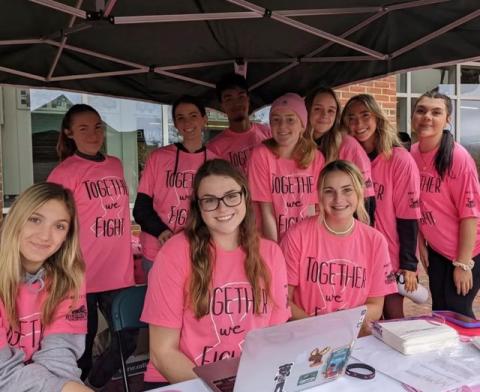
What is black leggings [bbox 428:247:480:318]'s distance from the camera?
3.07 meters

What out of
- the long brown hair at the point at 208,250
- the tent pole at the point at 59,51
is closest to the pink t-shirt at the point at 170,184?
the tent pole at the point at 59,51

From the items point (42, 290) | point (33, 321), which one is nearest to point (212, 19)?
point (42, 290)

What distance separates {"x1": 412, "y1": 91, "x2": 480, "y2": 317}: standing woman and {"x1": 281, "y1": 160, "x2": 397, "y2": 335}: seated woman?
98 centimetres

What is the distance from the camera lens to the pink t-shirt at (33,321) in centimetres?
170

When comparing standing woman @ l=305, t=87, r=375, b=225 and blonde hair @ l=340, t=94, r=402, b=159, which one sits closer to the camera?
standing woman @ l=305, t=87, r=375, b=225

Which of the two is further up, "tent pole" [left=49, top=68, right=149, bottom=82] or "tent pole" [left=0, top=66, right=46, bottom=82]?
"tent pole" [left=49, top=68, right=149, bottom=82]

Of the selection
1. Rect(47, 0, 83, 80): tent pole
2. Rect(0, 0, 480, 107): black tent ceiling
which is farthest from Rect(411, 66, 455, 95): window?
Rect(47, 0, 83, 80): tent pole

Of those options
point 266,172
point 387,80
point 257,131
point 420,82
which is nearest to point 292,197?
point 266,172

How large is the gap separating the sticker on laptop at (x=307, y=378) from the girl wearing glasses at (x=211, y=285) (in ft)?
1.55

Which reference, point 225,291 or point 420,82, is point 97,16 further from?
point 420,82

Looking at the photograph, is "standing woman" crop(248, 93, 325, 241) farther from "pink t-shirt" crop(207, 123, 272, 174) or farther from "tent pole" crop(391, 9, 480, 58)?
"tent pole" crop(391, 9, 480, 58)

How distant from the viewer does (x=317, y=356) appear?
1.39 m

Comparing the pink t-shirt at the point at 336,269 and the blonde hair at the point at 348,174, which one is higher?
the blonde hair at the point at 348,174

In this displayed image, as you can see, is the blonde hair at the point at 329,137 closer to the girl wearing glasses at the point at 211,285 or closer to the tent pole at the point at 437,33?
the tent pole at the point at 437,33
